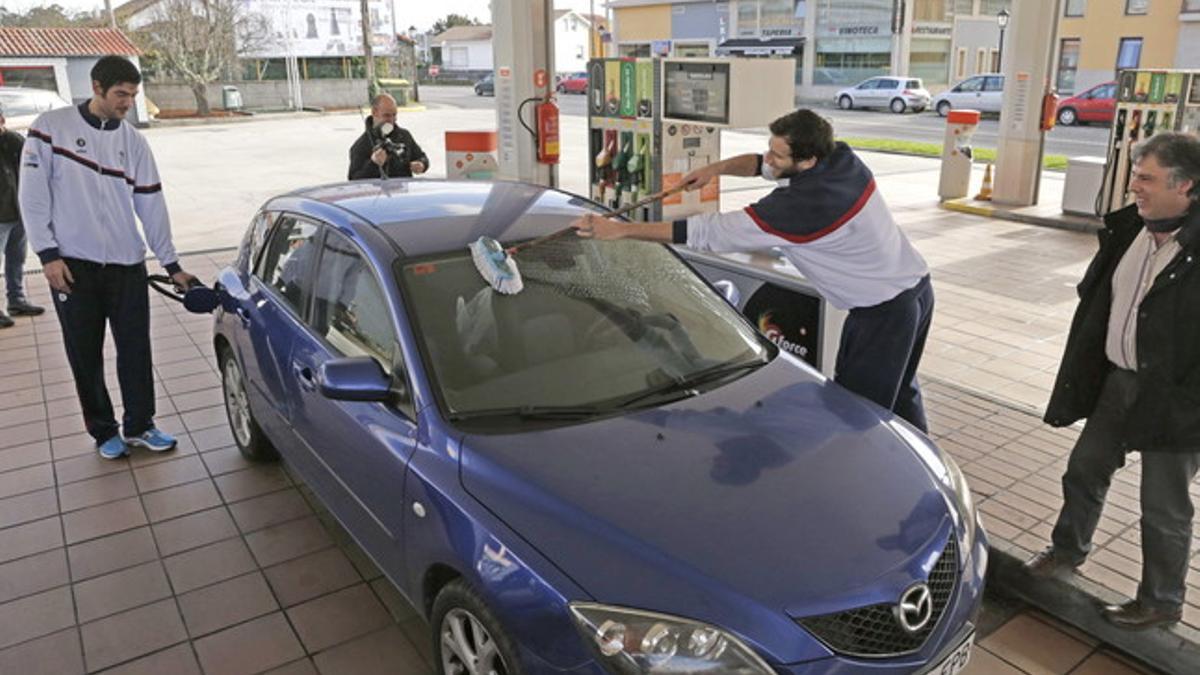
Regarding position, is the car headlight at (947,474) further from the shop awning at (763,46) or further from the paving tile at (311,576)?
the shop awning at (763,46)

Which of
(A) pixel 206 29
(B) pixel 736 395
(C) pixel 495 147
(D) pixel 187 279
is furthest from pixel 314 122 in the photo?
(B) pixel 736 395

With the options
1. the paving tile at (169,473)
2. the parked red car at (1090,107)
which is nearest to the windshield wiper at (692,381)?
the paving tile at (169,473)

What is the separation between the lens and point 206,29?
33719 mm

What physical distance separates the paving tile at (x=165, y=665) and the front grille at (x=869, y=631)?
87.7 inches

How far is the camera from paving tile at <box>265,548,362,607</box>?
357 cm

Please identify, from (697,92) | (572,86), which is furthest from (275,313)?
(572,86)

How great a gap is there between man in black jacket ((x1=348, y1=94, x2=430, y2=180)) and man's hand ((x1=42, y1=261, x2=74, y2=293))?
317 cm

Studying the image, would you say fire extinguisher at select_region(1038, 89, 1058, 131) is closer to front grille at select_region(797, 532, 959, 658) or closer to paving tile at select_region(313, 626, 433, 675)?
front grille at select_region(797, 532, 959, 658)

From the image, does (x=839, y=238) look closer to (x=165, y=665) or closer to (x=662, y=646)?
(x=662, y=646)

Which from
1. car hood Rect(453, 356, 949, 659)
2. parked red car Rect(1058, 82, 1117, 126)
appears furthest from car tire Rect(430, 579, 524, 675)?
parked red car Rect(1058, 82, 1117, 126)

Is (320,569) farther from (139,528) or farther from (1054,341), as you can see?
(1054,341)

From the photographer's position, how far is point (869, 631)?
2.24 meters

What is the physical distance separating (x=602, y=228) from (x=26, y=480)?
344 centimetres

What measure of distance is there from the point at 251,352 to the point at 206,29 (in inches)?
1359
